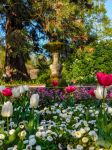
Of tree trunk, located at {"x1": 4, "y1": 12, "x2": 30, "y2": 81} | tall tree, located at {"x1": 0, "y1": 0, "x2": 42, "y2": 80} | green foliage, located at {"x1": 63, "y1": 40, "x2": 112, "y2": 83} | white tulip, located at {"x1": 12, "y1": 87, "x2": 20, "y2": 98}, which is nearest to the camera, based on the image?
white tulip, located at {"x1": 12, "y1": 87, "x2": 20, "y2": 98}

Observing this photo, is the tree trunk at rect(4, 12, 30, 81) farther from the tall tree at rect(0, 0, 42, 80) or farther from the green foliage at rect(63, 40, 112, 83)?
the green foliage at rect(63, 40, 112, 83)

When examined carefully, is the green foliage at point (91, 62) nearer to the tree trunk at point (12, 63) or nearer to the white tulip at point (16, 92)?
the tree trunk at point (12, 63)

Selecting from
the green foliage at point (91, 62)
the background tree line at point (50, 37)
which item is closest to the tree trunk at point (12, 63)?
the background tree line at point (50, 37)

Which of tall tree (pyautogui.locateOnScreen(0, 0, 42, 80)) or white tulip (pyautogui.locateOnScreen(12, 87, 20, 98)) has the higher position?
tall tree (pyautogui.locateOnScreen(0, 0, 42, 80))

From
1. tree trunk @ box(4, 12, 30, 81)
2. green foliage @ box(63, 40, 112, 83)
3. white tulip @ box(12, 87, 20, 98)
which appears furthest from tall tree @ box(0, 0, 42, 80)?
white tulip @ box(12, 87, 20, 98)

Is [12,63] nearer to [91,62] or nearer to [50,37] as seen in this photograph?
[50,37]

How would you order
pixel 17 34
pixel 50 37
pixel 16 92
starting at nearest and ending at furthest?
pixel 16 92 < pixel 17 34 < pixel 50 37

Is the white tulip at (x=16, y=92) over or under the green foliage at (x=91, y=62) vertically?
under

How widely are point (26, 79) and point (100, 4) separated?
62.8ft

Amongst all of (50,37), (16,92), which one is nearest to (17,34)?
(50,37)

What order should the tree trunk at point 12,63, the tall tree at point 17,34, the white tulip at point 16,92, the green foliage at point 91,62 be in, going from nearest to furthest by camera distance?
1. the white tulip at point 16,92
2. the tall tree at point 17,34
3. the tree trunk at point 12,63
4. the green foliage at point 91,62

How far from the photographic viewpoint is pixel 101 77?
5.33m

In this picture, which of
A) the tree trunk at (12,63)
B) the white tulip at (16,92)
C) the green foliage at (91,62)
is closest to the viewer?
the white tulip at (16,92)

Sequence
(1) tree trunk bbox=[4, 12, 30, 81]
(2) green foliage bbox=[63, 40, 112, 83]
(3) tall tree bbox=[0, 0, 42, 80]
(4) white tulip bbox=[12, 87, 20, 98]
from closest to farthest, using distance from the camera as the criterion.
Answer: (4) white tulip bbox=[12, 87, 20, 98]
(3) tall tree bbox=[0, 0, 42, 80]
(1) tree trunk bbox=[4, 12, 30, 81]
(2) green foliage bbox=[63, 40, 112, 83]
